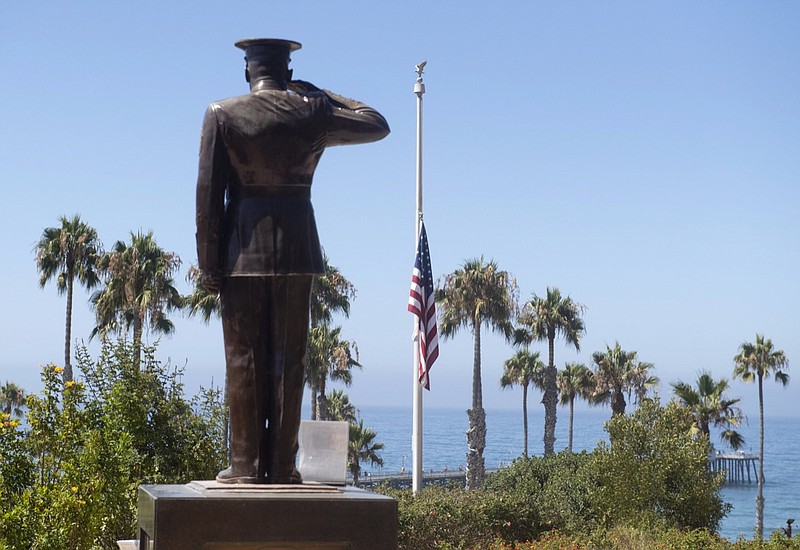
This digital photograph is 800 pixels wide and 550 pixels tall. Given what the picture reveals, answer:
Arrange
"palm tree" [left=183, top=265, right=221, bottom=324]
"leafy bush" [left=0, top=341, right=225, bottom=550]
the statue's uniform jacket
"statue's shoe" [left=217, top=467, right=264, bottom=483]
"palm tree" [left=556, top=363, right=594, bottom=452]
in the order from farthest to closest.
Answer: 1. "palm tree" [left=556, top=363, right=594, bottom=452]
2. "palm tree" [left=183, top=265, right=221, bottom=324]
3. "leafy bush" [left=0, top=341, right=225, bottom=550]
4. the statue's uniform jacket
5. "statue's shoe" [left=217, top=467, right=264, bottom=483]

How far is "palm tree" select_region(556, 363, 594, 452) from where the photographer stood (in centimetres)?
5603

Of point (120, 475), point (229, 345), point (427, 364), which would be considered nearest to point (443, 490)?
point (427, 364)

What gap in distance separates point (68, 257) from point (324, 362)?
33.8 feet

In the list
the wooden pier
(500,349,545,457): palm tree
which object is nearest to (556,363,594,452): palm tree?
(500,349,545,457): palm tree

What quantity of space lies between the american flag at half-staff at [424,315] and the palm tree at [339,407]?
28.0 meters

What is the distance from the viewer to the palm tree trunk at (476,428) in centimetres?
4291

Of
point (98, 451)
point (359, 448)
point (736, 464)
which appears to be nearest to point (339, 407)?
point (359, 448)

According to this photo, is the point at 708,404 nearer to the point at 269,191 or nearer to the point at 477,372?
the point at 477,372

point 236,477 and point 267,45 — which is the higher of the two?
point 267,45

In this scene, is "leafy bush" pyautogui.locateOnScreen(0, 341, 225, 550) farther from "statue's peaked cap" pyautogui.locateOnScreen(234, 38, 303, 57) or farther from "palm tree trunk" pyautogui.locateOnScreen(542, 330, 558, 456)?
"palm tree trunk" pyautogui.locateOnScreen(542, 330, 558, 456)

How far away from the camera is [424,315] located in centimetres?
1953

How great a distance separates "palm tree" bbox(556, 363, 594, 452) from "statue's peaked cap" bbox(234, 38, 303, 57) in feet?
164

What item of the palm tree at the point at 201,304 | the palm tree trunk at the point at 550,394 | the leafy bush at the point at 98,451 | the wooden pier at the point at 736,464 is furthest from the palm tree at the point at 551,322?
the wooden pier at the point at 736,464

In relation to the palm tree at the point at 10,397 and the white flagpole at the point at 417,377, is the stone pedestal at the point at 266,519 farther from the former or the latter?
the palm tree at the point at 10,397
